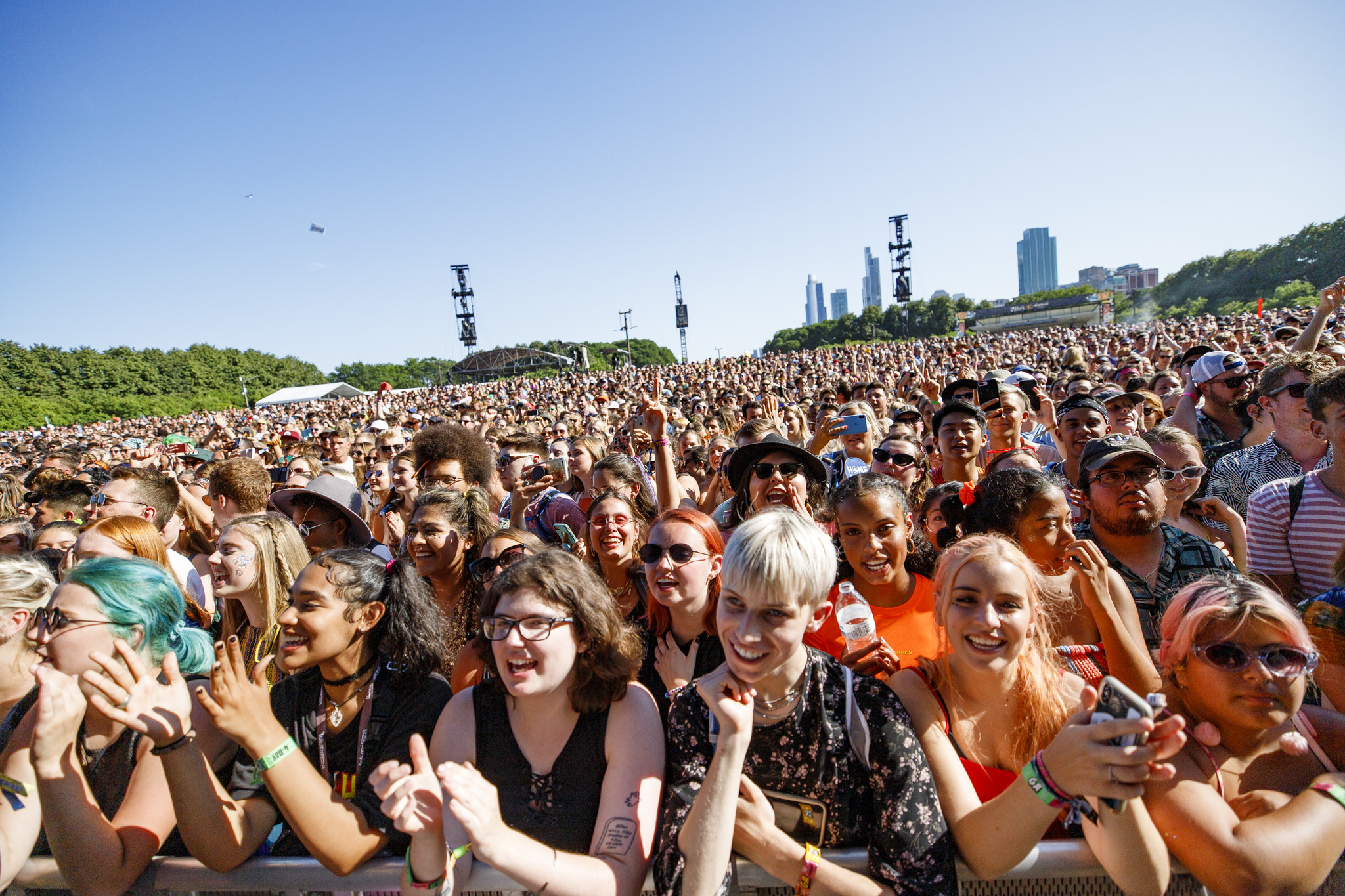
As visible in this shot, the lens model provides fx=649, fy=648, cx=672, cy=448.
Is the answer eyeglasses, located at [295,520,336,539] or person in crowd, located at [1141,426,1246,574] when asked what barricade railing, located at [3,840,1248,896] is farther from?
eyeglasses, located at [295,520,336,539]

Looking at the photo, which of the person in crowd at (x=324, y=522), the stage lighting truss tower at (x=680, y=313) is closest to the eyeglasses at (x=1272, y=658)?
the person in crowd at (x=324, y=522)

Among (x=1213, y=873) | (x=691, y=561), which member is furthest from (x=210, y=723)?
(x=1213, y=873)

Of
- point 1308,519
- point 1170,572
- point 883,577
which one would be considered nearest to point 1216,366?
point 1308,519

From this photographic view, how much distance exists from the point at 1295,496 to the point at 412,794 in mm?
3845

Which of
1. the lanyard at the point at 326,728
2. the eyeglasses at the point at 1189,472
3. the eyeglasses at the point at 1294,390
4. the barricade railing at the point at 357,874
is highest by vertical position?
the eyeglasses at the point at 1294,390

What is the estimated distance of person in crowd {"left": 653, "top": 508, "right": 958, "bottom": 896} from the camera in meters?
1.60

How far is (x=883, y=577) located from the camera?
109 inches

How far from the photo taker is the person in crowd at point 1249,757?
1534 mm

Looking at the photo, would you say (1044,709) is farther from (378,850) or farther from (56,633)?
(56,633)

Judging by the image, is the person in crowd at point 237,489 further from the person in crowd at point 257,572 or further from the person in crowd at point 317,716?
the person in crowd at point 317,716

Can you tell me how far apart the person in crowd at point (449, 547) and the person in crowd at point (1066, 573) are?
8.45 ft

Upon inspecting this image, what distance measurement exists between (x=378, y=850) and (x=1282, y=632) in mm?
2572

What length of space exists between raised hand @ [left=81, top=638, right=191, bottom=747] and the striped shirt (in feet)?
13.9

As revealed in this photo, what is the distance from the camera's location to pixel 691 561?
96.8 inches
